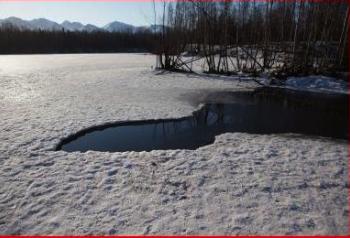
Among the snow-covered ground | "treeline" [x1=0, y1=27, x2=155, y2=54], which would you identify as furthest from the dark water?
"treeline" [x1=0, y1=27, x2=155, y2=54]

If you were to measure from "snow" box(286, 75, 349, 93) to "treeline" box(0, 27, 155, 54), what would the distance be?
34.3 m

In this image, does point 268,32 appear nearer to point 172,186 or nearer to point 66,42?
point 172,186

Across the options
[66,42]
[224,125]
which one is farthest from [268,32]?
[66,42]

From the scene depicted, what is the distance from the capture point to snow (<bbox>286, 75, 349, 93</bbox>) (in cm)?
1251

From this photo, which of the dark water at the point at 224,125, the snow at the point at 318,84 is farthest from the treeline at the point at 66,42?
the dark water at the point at 224,125

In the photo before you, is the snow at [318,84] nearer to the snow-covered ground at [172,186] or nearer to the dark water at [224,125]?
the dark water at [224,125]

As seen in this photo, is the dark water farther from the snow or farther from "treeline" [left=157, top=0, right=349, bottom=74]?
"treeline" [left=157, top=0, right=349, bottom=74]

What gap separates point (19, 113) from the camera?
808 centimetres

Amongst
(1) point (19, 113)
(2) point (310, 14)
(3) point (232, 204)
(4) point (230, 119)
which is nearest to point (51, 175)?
(3) point (232, 204)

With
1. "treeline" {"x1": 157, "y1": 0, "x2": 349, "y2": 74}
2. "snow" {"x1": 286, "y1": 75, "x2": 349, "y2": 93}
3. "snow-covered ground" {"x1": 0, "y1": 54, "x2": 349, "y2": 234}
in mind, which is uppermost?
"treeline" {"x1": 157, "y1": 0, "x2": 349, "y2": 74}

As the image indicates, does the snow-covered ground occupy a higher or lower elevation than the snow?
lower

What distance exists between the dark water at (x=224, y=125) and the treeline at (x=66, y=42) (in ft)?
123

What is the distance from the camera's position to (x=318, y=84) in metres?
13.0

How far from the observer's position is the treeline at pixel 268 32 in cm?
1384
